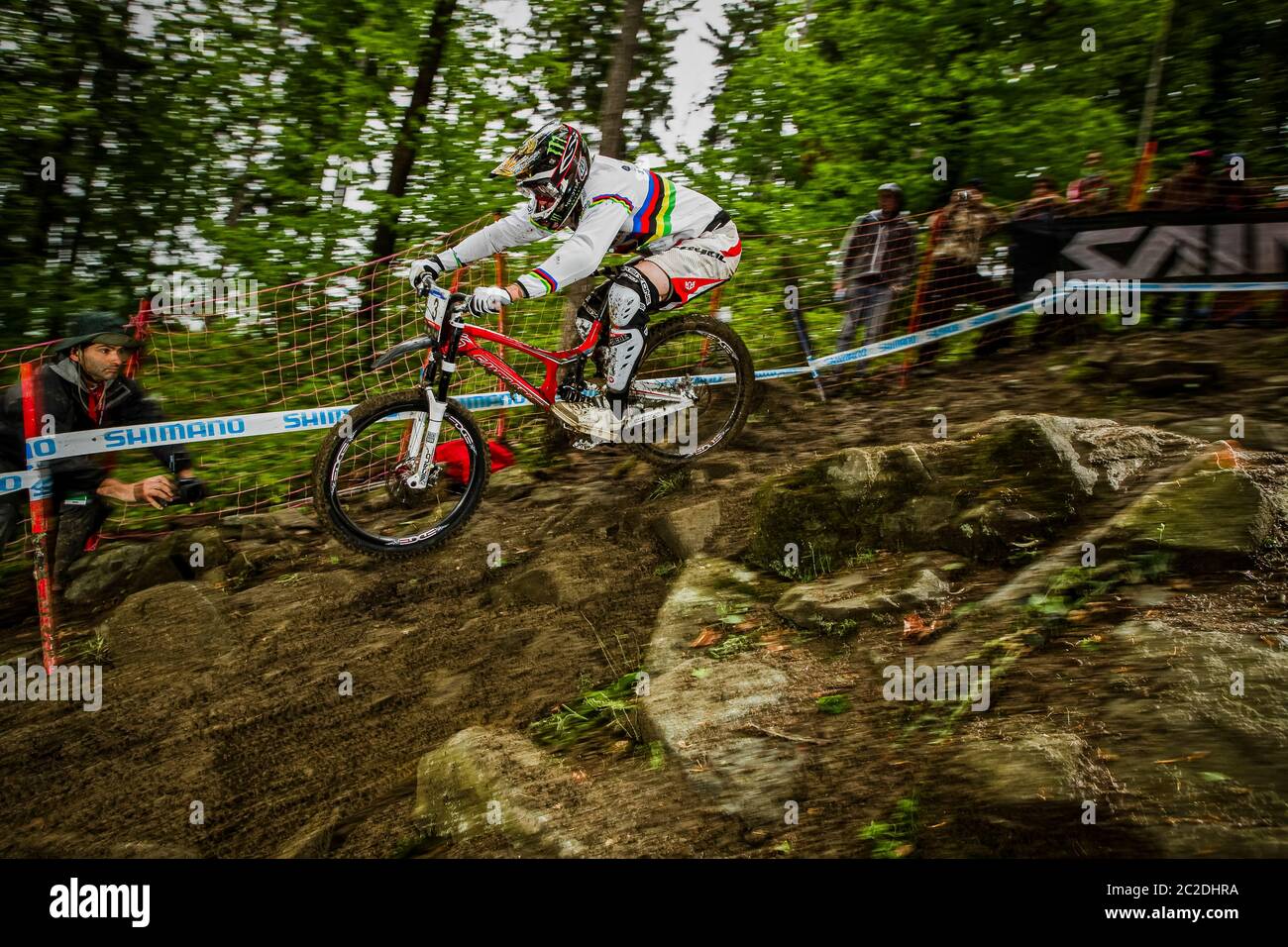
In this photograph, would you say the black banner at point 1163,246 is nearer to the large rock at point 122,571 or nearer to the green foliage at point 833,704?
the green foliage at point 833,704

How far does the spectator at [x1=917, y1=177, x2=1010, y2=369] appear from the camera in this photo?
805 cm

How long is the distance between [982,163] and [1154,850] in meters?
11.8

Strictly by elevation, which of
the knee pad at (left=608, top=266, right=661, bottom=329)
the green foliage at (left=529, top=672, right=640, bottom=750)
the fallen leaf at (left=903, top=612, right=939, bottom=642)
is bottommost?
the green foliage at (left=529, top=672, right=640, bottom=750)

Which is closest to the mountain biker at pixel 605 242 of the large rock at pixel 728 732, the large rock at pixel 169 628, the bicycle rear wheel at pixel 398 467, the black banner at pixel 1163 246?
the bicycle rear wheel at pixel 398 467

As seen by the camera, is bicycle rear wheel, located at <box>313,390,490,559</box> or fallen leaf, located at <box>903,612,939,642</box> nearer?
fallen leaf, located at <box>903,612,939,642</box>

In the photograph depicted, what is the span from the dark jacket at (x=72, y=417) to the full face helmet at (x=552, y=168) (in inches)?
106

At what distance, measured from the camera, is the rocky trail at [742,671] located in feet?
9.45

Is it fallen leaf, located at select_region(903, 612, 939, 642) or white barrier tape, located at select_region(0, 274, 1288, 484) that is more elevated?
white barrier tape, located at select_region(0, 274, 1288, 484)

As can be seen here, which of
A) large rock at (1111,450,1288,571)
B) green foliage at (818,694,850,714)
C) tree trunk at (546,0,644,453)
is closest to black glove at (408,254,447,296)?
tree trunk at (546,0,644,453)

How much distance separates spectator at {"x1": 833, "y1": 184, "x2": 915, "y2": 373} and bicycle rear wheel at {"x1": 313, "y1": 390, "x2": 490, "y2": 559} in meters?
4.41

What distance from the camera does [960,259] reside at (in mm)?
8078

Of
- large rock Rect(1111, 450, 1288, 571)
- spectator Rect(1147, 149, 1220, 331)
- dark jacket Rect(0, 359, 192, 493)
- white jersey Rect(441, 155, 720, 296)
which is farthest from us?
spectator Rect(1147, 149, 1220, 331)

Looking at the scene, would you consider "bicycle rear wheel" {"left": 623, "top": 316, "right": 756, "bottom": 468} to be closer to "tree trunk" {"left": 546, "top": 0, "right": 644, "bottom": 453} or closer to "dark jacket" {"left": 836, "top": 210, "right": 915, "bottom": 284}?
"tree trunk" {"left": 546, "top": 0, "right": 644, "bottom": 453}
